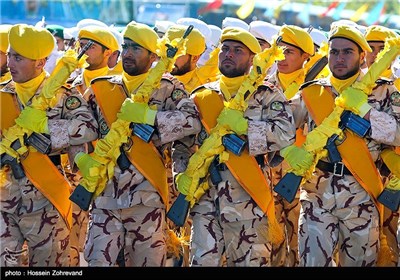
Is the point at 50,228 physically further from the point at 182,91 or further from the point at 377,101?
the point at 377,101

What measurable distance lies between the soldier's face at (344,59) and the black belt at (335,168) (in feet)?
2.25

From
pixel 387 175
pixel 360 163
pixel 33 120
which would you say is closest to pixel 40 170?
pixel 33 120

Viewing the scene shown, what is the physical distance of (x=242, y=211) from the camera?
8.47 m

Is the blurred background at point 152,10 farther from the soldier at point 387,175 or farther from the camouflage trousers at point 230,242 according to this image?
the camouflage trousers at point 230,242

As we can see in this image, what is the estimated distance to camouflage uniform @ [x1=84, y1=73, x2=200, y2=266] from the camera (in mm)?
8531

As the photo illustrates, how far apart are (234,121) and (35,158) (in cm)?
166

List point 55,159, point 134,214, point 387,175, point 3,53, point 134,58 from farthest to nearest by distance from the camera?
point 3,53 < point 55,159 < point 134,58 < point 387,175 < point 134,214

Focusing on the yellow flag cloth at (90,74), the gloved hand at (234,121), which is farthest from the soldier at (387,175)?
the yellow flag cloth at (90,74)

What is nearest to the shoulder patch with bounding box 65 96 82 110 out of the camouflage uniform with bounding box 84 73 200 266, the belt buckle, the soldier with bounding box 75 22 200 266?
the soldier with bounding box 75 22 200 266

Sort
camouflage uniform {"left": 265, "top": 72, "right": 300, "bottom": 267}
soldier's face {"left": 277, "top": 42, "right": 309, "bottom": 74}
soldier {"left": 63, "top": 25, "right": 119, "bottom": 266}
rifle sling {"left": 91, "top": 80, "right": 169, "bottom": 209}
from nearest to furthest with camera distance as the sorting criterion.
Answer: rifle sling {"left": 91, "top": 80, "right": 169, "bottom": 209} < camouflage uniform {"left": 265, "top": 72, "right": 300, "bottom": 267} < soldier {"left": 63, "top": 25, "right": 119, "bottom": 266} < soldier's face {"left": 277, "top": 42, "right": 309, "bottom": 74}

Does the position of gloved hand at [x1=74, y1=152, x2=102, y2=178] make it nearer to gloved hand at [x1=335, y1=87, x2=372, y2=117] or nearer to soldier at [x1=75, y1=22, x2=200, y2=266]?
soldier at [x1=75, y1=22, x2=200, y2=266]

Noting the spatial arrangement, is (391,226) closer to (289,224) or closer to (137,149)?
(289,224)

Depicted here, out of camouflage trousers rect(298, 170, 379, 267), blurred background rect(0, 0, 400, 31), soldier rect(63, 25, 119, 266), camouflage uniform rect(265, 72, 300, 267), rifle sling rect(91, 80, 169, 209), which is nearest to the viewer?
camouflage trousers rect(298, 170, 379, 267)

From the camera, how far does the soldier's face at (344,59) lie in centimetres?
857
